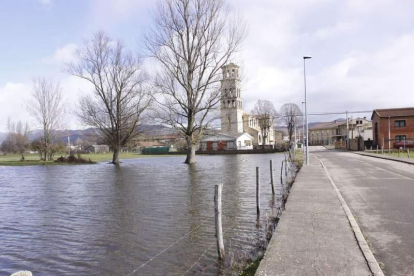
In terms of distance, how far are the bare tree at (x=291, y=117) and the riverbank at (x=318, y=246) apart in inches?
3340

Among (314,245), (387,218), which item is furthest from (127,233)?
(387,218)

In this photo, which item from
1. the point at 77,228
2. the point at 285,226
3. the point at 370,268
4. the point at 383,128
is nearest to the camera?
the point at 370,268

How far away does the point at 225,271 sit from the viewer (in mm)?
5883

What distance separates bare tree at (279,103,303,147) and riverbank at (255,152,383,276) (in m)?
84.8

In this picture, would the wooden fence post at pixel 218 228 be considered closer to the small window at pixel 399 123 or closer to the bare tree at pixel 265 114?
the small window at pixel 399 123

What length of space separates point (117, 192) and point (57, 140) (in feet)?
121

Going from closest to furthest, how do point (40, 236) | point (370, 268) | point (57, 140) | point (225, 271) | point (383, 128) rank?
point (370, 268)
point (225, 271)
point (40, 236)
point (57, 140)
point (383, 128)

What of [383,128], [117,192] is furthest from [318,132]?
[117,192]

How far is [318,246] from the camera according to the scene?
19.3 ft

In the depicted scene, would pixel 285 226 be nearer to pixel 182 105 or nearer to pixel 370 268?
pixel 370 268

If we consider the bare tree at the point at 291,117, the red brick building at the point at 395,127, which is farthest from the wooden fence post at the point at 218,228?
the bare tree at the point at 291,117

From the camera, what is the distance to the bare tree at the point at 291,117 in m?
93.4

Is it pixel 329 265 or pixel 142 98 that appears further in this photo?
pixel 142 98

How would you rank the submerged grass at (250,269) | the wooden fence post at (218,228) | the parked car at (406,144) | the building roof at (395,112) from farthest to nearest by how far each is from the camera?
the building roof at (395,112) < the parked car at (406,144) < the wooden fence post at (218,228) < the submerged grass at (250,269)
